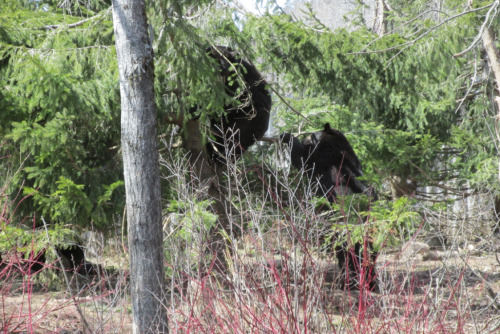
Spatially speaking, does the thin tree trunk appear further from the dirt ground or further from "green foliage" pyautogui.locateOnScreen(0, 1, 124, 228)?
the dirt ground

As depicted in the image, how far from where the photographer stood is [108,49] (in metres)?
6.09

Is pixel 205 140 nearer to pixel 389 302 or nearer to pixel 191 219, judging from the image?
pixel 191 219

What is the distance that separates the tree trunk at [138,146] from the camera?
4.53 meters

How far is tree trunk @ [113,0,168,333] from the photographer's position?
453cm

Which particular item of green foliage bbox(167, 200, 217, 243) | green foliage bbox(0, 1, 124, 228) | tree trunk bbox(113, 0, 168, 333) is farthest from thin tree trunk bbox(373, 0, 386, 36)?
tree trunk bbox(113, 0, 168, 333)

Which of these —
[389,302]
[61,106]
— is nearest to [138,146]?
[61,106]

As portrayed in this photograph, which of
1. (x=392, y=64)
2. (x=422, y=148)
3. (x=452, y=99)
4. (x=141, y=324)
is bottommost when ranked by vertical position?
(x=141, y=324)

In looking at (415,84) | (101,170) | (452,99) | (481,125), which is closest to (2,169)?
(101,170)

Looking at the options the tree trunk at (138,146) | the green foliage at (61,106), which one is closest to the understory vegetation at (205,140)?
the green foliage at (61,106)

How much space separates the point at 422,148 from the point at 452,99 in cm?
134

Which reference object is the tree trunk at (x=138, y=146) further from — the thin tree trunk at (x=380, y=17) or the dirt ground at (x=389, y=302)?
the thin tree trunk at (x=380, y=17)

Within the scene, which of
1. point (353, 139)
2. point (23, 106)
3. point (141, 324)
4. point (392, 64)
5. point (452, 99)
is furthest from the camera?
point (452, 99)

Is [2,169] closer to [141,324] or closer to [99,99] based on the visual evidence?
[99,99]

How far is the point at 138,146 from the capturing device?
459 centimetres
